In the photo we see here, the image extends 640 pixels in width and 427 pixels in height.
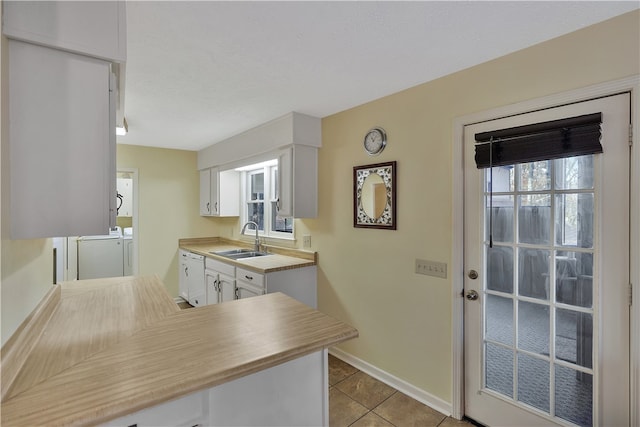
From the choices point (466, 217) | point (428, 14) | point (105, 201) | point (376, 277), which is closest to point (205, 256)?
point (376, 277)

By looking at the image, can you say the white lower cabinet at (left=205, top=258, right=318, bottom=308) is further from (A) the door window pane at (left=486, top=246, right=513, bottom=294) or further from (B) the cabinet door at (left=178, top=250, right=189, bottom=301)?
(A) the door window pane at (left=486, top=246, right=513, bottom=294)

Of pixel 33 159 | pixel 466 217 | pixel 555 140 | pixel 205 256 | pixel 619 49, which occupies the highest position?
pixel 619 49

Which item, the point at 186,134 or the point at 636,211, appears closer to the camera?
the point at 636,211

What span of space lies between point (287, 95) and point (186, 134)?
1.87 meters

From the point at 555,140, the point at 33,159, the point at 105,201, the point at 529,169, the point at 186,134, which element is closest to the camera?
the point at 33,159

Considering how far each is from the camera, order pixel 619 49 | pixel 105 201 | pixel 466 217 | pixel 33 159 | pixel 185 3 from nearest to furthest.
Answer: pixel 33 159
pixel 105 201
pixel 185 3
pixel 619 49
pixel 466 217

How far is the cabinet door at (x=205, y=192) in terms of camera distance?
14.8ft

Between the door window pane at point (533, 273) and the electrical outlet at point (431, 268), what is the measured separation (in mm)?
444

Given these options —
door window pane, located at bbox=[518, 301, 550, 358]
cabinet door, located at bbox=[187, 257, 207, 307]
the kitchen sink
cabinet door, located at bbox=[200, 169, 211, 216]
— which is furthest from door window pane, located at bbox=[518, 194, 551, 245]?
cabinet door, located at bbox=[200, 169, 211, 216]

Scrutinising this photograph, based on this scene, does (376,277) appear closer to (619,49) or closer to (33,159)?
(619,49)

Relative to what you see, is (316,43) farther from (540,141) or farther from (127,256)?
(127,256)

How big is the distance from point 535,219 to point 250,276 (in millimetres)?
2358

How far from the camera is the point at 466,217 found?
78.7 inches

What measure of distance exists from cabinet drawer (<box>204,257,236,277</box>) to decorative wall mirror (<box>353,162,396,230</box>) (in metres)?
1.49
